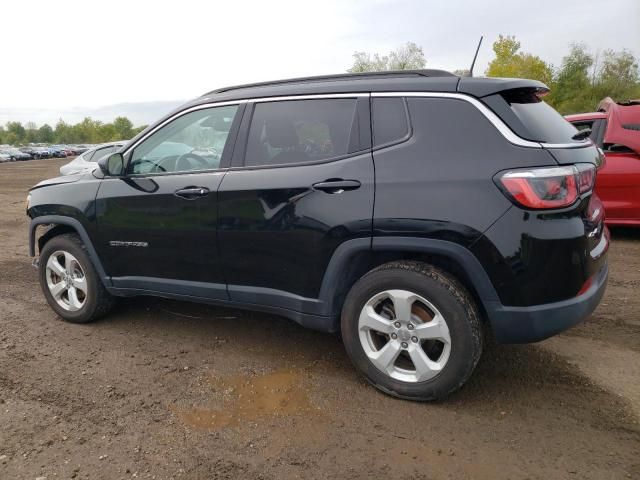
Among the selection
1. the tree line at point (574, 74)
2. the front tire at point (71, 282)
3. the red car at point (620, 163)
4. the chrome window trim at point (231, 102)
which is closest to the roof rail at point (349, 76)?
the chrome window trim at point (231, 102)

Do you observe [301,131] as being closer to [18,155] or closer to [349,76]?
[349,76]

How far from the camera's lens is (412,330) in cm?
289

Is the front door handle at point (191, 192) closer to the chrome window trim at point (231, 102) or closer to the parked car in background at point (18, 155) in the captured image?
the chrome window trim at point (231, 102)

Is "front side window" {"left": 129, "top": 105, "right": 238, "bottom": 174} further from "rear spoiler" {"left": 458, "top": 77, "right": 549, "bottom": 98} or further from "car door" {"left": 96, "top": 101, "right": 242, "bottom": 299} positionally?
"rear spoiler" {"left": 458, "top": 77, "right": 549, "bottom": 98}

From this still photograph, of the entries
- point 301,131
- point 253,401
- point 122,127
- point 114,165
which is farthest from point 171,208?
point 122,127

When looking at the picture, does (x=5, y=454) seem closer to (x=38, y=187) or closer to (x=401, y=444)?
(x=401, y=444)

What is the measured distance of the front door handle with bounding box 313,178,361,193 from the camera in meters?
2.96

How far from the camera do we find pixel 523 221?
101 inches

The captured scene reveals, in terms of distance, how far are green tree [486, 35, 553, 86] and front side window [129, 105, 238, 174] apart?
37.3 metres

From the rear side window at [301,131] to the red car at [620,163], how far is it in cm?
464

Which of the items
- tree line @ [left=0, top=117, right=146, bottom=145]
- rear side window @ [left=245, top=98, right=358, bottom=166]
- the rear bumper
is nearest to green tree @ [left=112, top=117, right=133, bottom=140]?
tree line @ [left=0, top=117, right=146, bottom=145]

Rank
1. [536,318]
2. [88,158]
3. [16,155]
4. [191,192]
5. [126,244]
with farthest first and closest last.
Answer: [16,155] < [88,158] < [126,244] < [191,192] < [536,318]

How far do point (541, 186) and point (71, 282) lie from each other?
12.2ft

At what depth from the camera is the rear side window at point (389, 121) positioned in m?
2.95
